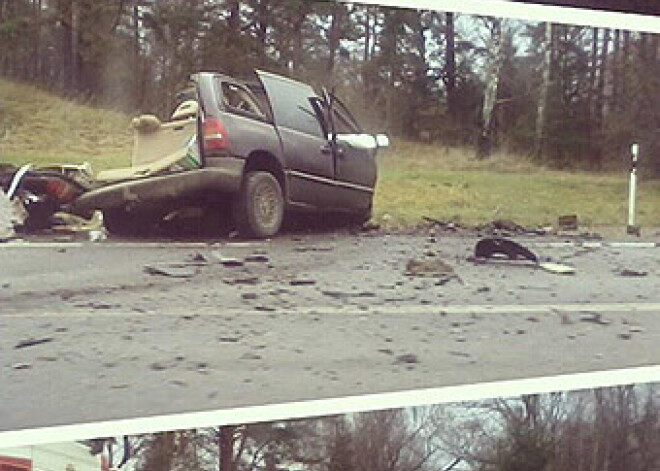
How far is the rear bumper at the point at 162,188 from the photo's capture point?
1.55 meters

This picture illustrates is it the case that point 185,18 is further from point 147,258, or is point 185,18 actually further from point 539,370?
point 539,370

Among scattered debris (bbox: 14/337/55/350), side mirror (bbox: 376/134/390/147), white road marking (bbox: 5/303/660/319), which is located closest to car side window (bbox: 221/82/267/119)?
side mirror (bbox: 376/134/390/147)

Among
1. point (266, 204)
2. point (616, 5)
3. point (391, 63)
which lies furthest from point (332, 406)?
point (616, 5)

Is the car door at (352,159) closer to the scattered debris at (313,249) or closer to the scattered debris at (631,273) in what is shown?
the scattered debris at (313,249)

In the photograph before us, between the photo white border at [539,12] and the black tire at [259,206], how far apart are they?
0.36 m

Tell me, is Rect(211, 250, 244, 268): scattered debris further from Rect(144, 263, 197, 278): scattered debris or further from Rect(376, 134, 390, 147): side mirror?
Rect(376, 134, 390, 147): side mirror

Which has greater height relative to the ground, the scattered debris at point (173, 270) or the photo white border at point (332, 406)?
the scattered debris at point (173, 270)

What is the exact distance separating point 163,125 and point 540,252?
783 mm

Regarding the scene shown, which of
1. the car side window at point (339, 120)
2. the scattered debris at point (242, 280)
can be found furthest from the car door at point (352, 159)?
the scattered debris at point (242, 280)

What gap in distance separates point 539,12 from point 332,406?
87 centimetres

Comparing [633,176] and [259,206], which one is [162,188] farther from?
[633,176]

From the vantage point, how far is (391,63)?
1726mm

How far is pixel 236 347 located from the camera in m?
1.59

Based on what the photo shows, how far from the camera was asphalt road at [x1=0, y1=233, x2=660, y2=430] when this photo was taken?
59.1 inches
